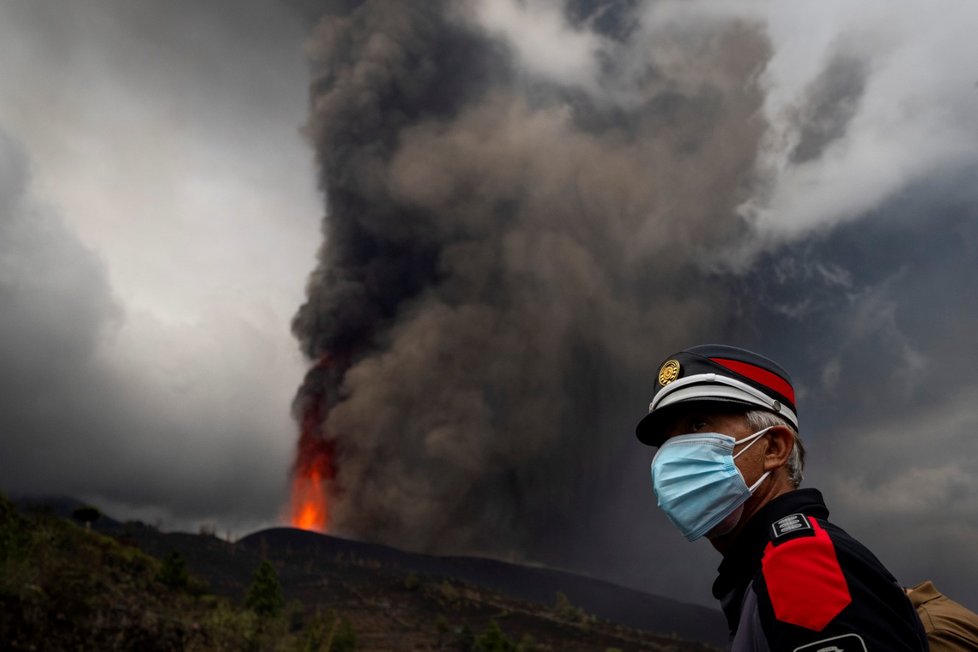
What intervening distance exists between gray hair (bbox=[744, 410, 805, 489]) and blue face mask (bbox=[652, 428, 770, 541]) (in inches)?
1.5

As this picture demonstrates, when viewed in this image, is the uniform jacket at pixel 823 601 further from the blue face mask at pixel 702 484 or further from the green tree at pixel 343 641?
the green tree at pixel 343 641

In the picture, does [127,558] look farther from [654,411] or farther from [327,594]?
[327,594]

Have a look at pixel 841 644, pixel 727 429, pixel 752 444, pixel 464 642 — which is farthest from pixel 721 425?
pixel 464 642

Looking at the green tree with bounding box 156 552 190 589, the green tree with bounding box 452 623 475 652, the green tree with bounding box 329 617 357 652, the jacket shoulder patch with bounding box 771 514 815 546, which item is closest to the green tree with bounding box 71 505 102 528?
the green tree with bounding box 156 552 190 589

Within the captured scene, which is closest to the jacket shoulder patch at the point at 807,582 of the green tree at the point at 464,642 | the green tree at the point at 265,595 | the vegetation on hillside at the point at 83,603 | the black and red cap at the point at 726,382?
the black and red cap at the point at 726,382

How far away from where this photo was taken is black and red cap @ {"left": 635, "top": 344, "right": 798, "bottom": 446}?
255 centimetres

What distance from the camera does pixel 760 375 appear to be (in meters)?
2.59

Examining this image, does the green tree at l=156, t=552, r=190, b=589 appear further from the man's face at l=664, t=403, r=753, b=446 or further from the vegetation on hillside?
the man's face at l=664, t=403, r=753, b=446

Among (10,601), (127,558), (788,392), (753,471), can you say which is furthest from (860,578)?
(127,558)

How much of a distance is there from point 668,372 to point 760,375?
14.2 inches

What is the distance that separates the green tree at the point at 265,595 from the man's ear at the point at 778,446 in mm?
42624

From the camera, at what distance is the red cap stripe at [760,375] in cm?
258

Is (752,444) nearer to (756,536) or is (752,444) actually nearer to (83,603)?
(756,536)

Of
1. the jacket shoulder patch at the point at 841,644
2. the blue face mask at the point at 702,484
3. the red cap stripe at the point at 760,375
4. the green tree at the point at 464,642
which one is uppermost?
the green tree at the point at 464,642
